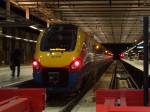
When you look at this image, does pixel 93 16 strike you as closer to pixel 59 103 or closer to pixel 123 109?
pixel 59 103

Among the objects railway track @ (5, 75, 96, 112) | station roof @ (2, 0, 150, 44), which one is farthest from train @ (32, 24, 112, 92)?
station roof @ (2, 0, 150, 44)

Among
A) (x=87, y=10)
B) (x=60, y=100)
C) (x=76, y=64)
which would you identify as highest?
(x=87, y=10)

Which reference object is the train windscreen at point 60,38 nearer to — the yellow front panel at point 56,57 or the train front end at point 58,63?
the train front end at point 58,63

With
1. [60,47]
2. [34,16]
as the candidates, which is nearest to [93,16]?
[34,16]

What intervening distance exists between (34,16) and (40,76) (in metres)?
27.2

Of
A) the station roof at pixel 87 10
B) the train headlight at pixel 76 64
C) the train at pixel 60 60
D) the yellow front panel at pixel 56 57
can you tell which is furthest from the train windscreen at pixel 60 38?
the station roof at pixel 87 10

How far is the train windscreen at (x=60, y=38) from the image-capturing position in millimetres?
16781

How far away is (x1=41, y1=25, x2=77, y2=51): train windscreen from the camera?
1678 centimetres

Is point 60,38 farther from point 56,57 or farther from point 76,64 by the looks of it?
point 76,64

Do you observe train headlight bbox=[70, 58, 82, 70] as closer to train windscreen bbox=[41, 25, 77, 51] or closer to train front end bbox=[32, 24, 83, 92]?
train front end bbox=[32, 24, 83, 92]

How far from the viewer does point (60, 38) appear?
56.1 ft

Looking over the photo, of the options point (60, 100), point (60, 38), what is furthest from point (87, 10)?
point (60, 100)

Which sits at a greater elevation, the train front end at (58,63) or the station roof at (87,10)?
the station roof at (87,10)

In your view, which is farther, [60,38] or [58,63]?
[60,38]
